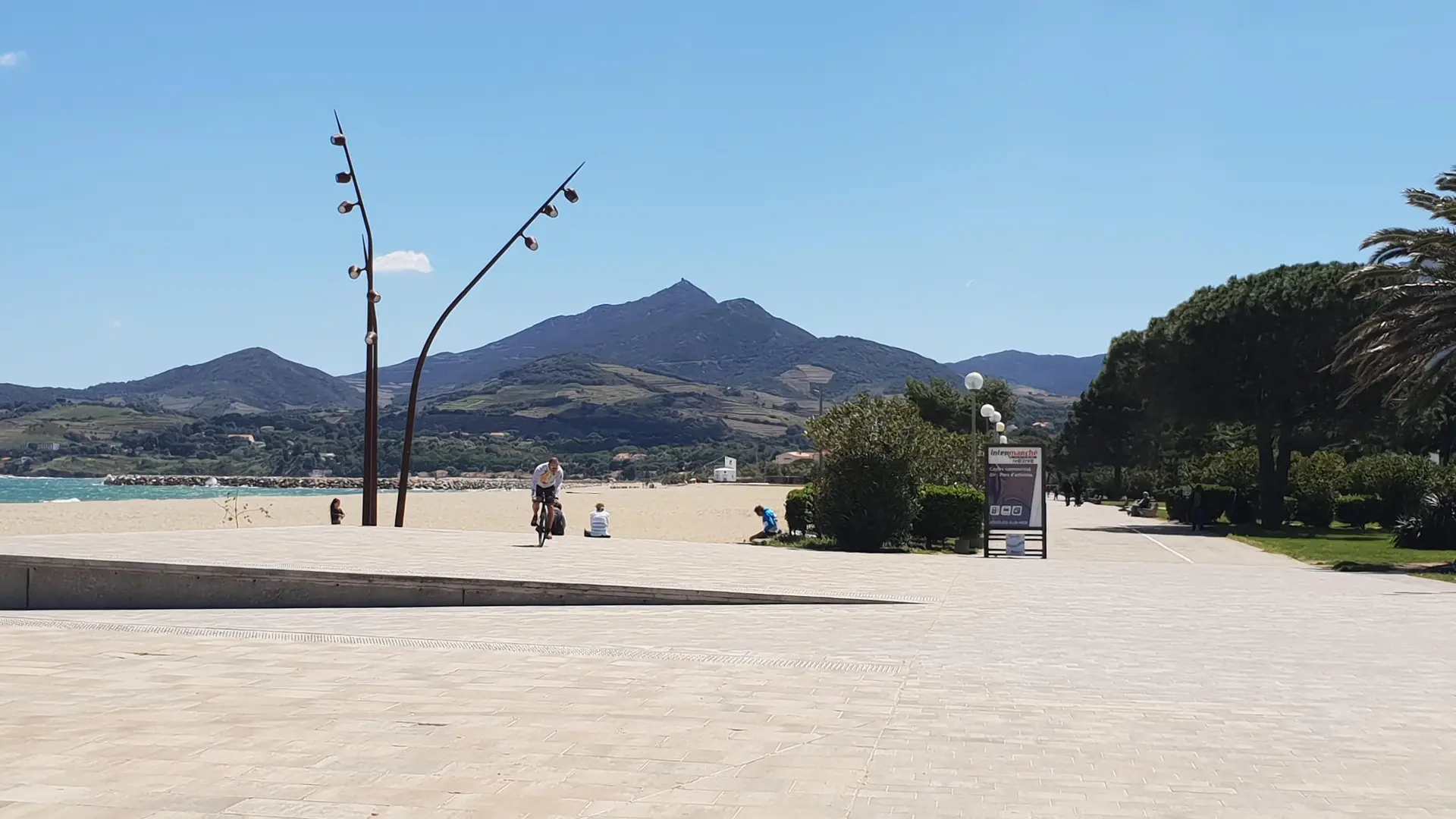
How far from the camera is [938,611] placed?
1198 cm

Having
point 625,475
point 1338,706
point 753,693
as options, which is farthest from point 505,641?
point 625,475

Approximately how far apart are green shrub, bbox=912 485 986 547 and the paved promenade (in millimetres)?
10331

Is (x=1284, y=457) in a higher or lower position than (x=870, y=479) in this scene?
higher

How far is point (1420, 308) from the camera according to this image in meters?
20.6

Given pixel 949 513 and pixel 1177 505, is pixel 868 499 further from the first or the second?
pixel 1177 505

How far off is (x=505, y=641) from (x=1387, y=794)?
637 cm

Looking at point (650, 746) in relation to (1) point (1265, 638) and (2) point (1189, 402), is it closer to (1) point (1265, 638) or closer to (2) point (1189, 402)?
(1) point (1265, 638)

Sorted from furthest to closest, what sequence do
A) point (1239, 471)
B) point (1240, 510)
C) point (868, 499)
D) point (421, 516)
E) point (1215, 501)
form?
point (421, 516), point (1239, 471), point (1240, 510), point (1215, 501), point (868, 499)

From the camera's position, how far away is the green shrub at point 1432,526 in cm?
2492

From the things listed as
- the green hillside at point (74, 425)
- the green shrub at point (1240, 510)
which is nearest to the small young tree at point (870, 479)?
the green shrub at point (1240, 510)

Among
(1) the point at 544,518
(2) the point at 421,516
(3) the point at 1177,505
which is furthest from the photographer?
(2) the point at 421,516

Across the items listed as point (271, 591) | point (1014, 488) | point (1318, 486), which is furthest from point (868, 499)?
point (1318, 486)

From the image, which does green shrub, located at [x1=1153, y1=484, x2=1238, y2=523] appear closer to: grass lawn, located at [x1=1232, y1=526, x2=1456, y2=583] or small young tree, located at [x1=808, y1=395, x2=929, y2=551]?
grass lawn, located at [x1=1232, y1=526, x2=1456, y2=583]

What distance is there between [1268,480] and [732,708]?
1398 inches
